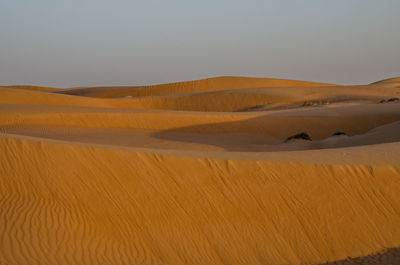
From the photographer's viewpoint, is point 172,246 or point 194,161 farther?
point 194,161

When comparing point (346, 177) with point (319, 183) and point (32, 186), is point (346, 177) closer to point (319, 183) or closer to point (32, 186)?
point (319, 183)

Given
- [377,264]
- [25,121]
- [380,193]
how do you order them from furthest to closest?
1. [25,121]
2. [380,193]
3. [377,264]

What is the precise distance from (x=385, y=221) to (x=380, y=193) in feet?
2.01

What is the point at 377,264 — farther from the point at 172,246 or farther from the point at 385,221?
the point at 172,246

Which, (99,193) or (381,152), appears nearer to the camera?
(99,193)

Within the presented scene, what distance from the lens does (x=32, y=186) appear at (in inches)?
287

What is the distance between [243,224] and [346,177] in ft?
7.53

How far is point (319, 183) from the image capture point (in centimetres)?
820

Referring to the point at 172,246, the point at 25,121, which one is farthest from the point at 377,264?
the point at 25,121

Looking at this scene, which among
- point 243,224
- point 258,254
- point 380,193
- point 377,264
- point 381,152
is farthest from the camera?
point 381,152

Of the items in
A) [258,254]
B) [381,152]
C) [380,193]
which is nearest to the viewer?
[258,254]

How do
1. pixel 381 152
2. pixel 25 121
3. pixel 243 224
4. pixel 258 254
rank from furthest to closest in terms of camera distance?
1. pixel 25 121
2. pixel 381 152
3. pixel 243 224
4. pixel 258 254

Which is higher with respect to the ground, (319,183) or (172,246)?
(319,183)

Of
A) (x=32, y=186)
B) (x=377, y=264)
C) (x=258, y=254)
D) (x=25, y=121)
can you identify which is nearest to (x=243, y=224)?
(x=258, y=254)
